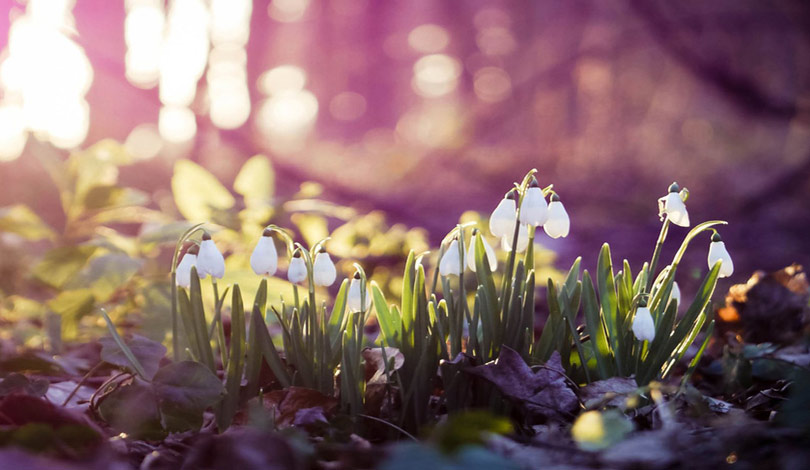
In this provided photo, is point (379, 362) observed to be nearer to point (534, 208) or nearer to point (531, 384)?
point (531, 384)

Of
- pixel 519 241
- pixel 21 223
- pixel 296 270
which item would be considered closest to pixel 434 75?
pixel 21 223

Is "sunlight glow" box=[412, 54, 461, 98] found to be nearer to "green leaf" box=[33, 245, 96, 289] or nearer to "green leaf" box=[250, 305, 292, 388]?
"green leaf" box=[33, 245, 96, 289]

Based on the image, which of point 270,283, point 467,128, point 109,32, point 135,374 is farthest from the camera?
point 467,128

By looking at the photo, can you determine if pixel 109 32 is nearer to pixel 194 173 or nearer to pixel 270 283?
pixel 194 173

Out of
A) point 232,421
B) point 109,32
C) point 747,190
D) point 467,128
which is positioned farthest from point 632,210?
point 232,421

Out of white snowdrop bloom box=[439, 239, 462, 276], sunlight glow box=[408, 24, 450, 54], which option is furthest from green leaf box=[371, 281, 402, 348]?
sunlight glow box=[408, 24, 450, 54]

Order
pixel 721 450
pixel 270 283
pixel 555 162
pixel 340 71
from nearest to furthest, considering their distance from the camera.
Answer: pixel 721 450, pixel 270 283, pixel 555 162, pixel 340 71
